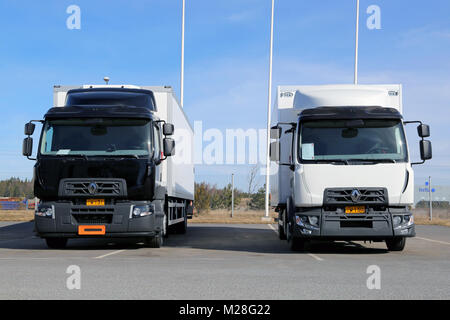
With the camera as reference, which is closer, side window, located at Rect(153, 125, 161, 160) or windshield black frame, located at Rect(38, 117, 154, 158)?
windshield black frame, located at Rect(38, 117, 154, 158)

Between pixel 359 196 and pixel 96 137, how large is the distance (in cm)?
585

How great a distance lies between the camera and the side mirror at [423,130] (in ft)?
41.7

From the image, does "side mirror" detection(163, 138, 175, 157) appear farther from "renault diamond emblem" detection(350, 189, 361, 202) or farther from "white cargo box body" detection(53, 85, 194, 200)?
"renault diamond emblem" detection(350, 189, 361, 202)

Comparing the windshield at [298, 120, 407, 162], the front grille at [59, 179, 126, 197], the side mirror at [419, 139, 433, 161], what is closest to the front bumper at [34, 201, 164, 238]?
the front grille at [59, 179, 126, 197]

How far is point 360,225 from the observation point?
12406 mm

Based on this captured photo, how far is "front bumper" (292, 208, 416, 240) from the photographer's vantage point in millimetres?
12359

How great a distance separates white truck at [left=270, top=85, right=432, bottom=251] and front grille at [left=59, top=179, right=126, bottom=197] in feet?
12.6

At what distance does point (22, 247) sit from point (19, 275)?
22.3 ft

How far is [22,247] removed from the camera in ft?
49.7
